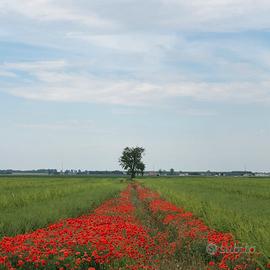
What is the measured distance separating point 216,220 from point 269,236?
5.11 metres

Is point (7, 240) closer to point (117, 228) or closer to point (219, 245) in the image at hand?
point (117, 228)

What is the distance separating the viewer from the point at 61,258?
8492mm

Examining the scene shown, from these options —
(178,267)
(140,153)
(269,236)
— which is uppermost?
(140,153)

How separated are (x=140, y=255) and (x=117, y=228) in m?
3.56

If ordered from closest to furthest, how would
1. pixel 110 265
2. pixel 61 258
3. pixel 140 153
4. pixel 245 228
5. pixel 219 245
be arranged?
1. pixel 61 258
2. pixel 110 265
3. pixel 219 245
4. pixel 245 228
5. pixel 140 153

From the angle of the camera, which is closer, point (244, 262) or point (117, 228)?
point (244, 262)

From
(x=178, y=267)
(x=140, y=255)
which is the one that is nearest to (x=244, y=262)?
(x=178, y=267)

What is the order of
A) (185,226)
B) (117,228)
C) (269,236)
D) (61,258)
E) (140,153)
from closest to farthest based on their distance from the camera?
(61,258) < (269,236) < (117,228) < (185,226) < (140,153)

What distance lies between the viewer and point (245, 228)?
11.6 m

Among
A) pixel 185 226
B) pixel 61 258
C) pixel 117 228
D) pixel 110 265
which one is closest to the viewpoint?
pixel 61 258

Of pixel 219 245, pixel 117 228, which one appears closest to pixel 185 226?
→ pixel 117 228

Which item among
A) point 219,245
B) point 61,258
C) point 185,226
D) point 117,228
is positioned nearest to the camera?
point 61,258

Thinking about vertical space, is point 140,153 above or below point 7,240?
above

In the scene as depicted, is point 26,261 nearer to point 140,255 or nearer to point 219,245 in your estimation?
point 140,255
